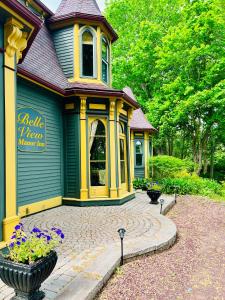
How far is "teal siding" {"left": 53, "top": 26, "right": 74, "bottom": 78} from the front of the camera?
937 cm

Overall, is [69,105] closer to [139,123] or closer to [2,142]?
[2,142]

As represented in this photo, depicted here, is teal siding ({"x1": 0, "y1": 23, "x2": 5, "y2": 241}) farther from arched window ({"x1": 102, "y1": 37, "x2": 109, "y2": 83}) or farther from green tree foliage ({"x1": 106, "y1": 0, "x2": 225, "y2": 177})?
green tree foliage ({"x1": 106, "y1": 0, "x2": 225, "y2": 177})

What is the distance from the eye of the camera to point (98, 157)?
9031mm

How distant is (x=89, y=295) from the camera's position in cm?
302

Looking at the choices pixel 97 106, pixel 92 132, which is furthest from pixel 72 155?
pixel 97 106

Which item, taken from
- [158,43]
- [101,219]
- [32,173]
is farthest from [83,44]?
[158,43]

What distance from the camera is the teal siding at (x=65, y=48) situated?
9367mm

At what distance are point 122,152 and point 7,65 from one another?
639cm

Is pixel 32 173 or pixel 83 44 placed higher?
pixel 83 44

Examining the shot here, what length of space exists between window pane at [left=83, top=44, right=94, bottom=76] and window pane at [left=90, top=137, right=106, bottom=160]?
2.64 meters

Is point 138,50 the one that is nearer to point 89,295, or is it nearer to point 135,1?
point 135,1

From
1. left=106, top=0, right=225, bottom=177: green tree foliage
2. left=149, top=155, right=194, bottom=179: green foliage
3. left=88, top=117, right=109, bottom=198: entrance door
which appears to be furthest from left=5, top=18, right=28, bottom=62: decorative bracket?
left=106, top=0, right=225, bottom=177: green tree foliage

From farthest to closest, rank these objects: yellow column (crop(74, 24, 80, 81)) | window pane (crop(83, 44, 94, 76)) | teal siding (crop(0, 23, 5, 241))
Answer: window pane (crop(83, 44, 94, 76)) → yellow column (crop(74, 24, 80, 81)) → teal siding (crop(0, 23, 5, 241))

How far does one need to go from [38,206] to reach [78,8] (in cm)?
765
